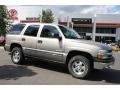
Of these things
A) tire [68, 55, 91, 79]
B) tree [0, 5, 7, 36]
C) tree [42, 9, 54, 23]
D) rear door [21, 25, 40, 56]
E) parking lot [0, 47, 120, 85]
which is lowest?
parking lot [0, 47, 120, 85]

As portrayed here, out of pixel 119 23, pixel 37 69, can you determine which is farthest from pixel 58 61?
pixel 119 23

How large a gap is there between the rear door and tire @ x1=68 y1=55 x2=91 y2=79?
1868 mm

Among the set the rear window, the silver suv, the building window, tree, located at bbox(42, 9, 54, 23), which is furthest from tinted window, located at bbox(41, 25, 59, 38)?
the building window

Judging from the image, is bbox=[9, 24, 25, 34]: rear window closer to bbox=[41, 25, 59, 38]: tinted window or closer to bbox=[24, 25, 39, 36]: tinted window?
bbox=[24, 25, 39, 36]: tinted window

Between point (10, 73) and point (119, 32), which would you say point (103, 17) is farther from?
point (10, 73)

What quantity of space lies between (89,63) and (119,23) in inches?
2418

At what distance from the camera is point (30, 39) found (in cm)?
1009

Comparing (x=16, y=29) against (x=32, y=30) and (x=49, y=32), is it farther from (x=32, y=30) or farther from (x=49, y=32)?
(x=49, y=32)

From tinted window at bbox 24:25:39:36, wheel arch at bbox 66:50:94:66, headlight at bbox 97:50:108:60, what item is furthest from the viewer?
tinted window at bbox 24:25:39:36

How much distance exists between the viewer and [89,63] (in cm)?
846

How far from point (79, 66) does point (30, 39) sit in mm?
2558

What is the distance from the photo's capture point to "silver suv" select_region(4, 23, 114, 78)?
27.5 feet

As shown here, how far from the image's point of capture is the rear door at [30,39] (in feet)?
32.6

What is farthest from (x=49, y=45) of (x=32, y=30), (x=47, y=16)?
(x=47, y=16)
